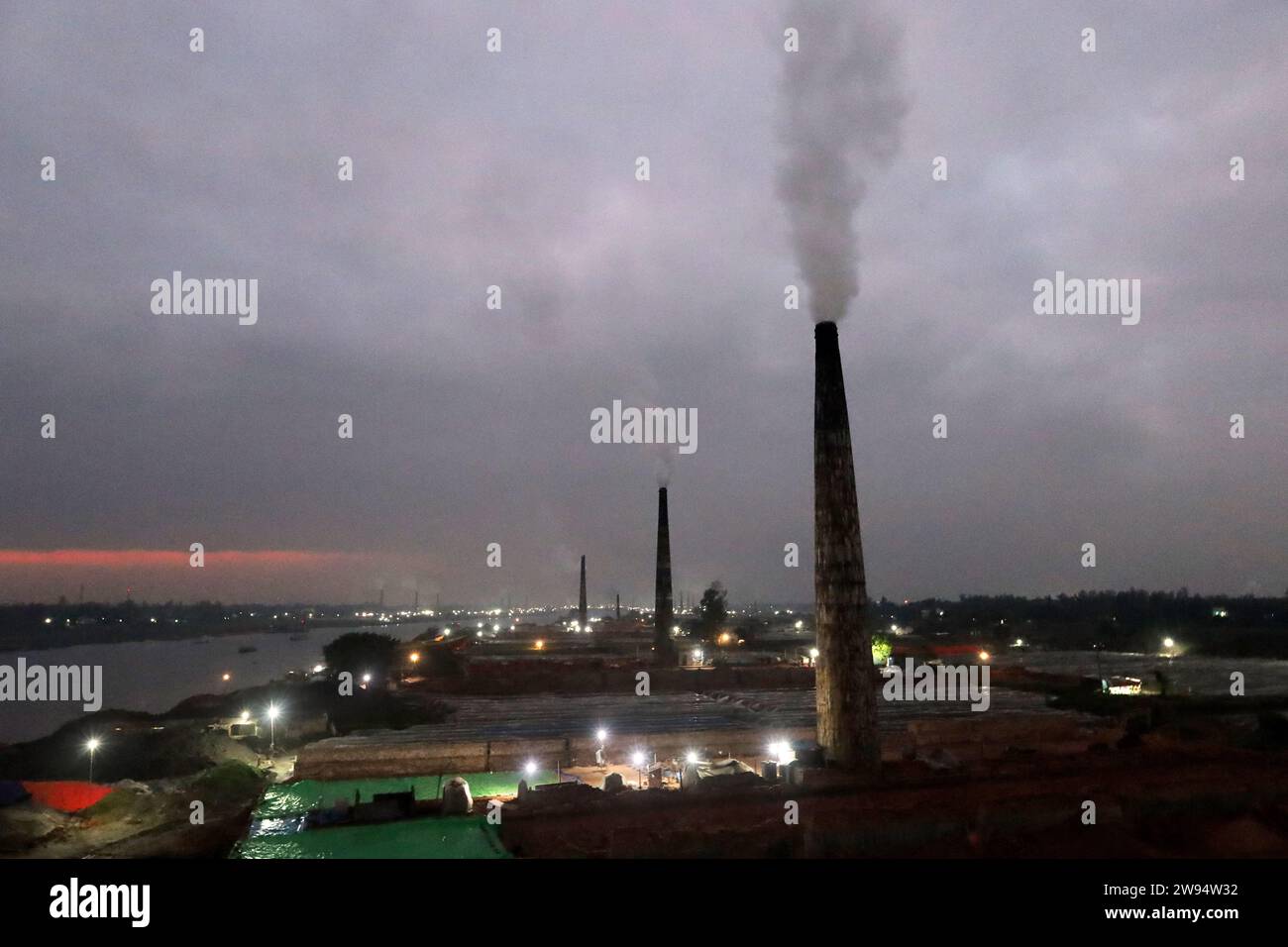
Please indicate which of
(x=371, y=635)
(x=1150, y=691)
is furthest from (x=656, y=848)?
(x=371, y=635)

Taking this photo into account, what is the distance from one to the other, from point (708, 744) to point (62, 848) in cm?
1712

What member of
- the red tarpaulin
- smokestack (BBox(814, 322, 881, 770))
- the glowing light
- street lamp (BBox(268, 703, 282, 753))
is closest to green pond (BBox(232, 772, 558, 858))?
the red tarpaulin

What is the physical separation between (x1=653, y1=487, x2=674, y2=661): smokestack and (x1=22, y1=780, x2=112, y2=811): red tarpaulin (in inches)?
1194

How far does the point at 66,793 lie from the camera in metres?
20.8

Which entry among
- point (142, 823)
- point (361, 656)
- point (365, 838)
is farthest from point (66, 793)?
point (361, 656)

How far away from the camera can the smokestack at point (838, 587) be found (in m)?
19.2

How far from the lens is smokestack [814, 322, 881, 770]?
63.2 feet

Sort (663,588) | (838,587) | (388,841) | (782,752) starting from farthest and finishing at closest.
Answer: (663,588), (782,752), (838,587), (388,841)

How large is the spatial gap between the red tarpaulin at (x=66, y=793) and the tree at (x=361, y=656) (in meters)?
28.0

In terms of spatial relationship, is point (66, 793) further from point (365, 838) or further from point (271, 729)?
point (365, 838)

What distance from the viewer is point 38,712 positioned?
6431 centimetres

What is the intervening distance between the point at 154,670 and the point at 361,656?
7319 centimetres

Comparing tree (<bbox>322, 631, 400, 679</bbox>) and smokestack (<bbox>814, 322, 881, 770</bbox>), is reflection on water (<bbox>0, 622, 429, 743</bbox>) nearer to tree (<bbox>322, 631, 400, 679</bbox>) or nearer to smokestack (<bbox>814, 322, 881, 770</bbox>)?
tree (<bbox>322, 631, 400, 679</bbox>)
